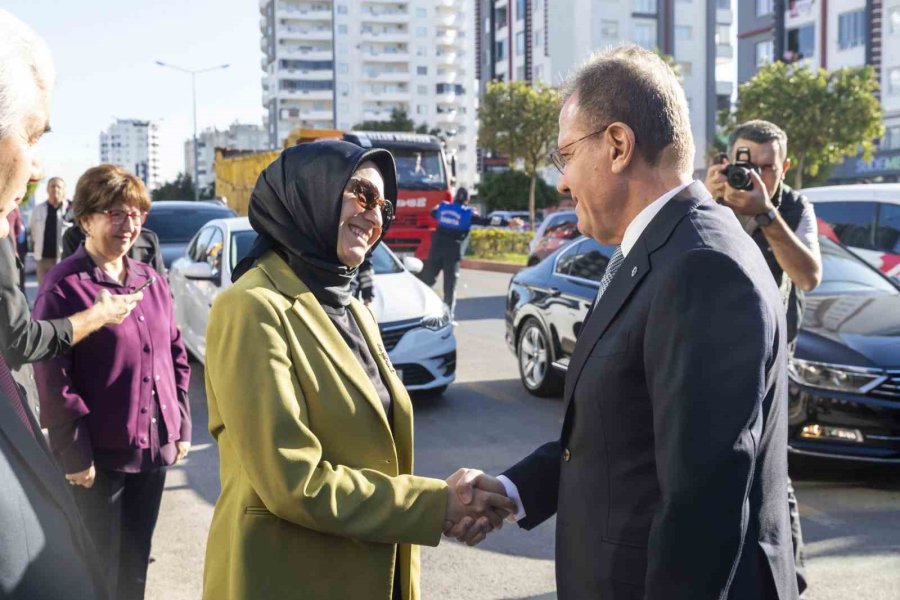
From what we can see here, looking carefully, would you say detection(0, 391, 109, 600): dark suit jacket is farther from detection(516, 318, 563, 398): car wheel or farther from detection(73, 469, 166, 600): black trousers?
detection(516, 318, 563, 398): car wheel

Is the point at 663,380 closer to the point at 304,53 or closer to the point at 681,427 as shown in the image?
the point at 681,427

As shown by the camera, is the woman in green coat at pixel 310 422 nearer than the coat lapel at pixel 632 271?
No

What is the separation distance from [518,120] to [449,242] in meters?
32.1

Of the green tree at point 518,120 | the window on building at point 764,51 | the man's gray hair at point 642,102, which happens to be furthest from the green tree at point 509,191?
Result: the man's gray hair at point 642,102

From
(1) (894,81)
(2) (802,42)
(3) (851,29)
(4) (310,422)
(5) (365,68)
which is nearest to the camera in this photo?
(4) (310,422)

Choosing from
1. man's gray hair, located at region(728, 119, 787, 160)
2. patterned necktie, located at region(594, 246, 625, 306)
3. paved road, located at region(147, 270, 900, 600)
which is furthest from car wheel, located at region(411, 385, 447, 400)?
patterned necktie, located at region(594, 246, 625, 306)

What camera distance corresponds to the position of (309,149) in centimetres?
256

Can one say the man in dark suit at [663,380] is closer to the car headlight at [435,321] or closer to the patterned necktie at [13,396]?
the patterned necktie at [13,396]

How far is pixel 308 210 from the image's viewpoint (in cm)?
253

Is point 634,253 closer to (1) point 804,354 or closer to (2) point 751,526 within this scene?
(2) point 751,526

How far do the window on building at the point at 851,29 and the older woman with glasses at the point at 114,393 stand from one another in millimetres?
48490

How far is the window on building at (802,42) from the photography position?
49.3 meters

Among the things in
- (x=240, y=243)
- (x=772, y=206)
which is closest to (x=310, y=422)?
(x=772, y=206)

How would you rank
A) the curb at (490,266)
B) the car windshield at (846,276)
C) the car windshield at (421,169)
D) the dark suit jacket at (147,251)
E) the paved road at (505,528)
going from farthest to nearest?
the curb at (490,266)
the car windshield at (421,169)
the car windshield at (846,276)
the dark suit jacket at (147,251)
the paved road at (505,528)
